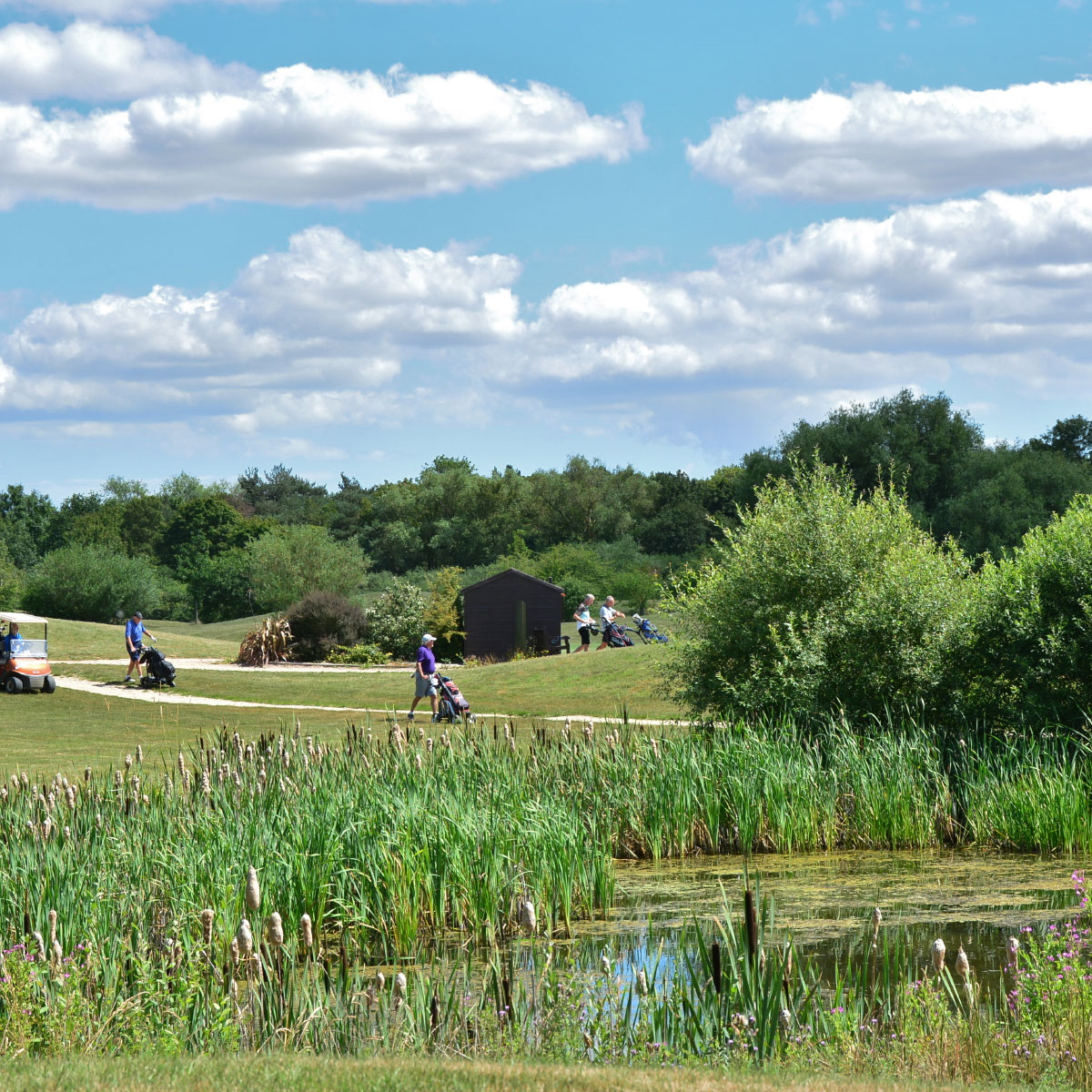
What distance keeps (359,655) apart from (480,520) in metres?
39.1

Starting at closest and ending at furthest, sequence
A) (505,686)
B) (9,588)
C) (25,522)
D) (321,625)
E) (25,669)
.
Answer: (25,669) → (505,686) → (321,625) → (9,588) → (25,522)

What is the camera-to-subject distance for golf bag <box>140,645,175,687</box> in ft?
95.6

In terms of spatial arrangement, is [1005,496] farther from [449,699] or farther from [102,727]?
[102,727]

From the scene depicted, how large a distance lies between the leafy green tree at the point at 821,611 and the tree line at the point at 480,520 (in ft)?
6.71

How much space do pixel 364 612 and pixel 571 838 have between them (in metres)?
33.8

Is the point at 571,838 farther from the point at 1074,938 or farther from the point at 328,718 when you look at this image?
the point at 328,718

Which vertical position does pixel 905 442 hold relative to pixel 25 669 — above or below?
above

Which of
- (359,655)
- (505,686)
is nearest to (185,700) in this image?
(505,686)

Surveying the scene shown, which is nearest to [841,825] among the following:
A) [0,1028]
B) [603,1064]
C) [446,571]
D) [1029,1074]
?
[1029,1074]

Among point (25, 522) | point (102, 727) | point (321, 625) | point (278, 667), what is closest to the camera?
point (102, 727)

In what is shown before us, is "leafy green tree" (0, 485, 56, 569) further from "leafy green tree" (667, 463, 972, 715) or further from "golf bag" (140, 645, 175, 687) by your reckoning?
"leafy green tree" (667, 463, 972, 715)

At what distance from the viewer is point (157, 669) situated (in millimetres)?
29266

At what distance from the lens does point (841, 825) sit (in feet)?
39.8

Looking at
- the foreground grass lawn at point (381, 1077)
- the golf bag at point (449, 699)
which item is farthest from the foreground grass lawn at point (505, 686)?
the foreground grass lawn at point (381, 1077)
